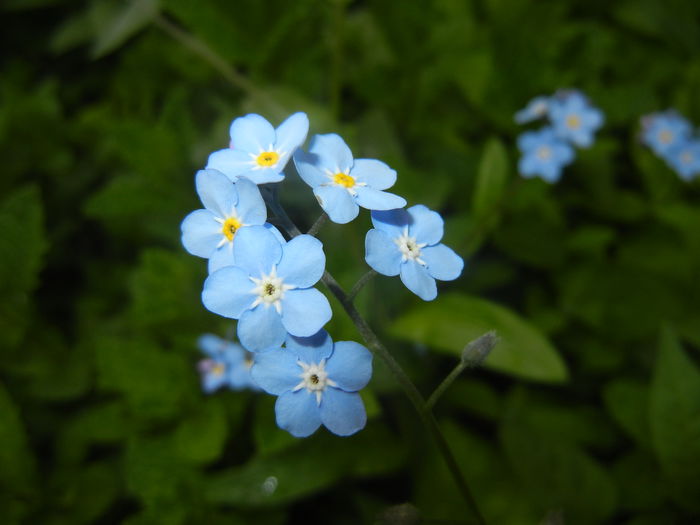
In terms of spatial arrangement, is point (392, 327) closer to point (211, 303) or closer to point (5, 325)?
point (211, 303)

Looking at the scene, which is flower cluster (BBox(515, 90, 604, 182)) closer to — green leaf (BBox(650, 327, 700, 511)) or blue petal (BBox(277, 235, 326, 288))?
green leaf (BBox(650, 327, 700, 511))

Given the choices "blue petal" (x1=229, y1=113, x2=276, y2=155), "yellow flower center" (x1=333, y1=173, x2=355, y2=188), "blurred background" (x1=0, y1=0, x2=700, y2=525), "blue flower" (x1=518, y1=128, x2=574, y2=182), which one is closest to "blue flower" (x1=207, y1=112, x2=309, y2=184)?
"blue petal" (x1=229, y1=113, x2=276, y2=155)

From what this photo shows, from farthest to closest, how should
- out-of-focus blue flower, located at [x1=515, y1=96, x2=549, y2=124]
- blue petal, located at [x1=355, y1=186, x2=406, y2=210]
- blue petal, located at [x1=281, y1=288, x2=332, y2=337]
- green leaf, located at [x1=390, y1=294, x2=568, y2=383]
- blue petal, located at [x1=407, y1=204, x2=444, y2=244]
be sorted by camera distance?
1. out-of-focus blue flower, located at [x1=515, y1=96, x2=549, y2=124]
2. green leaf, located at [x1=390, y1=294, x2=568, y2=383]
3. blue petal, located at [x1=407, y1=204, x2=444, y2=244]
4. blue petal, located at [x1=355, y1=186, x2=406, y2=210]
5. blue petal, located at [x1=281, y1=288, x2=332, y2=337]

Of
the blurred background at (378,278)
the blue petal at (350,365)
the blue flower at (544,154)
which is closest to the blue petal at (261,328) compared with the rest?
the blue petal at (350,365)

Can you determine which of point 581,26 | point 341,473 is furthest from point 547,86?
point 341,473

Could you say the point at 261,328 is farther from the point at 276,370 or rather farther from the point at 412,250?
the point at 412,250

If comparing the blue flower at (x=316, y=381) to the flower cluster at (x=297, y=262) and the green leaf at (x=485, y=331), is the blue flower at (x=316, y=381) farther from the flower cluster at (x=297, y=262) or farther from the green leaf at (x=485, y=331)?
the green leaf at (x=485, y=331)

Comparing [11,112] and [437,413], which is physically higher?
[11,112]
